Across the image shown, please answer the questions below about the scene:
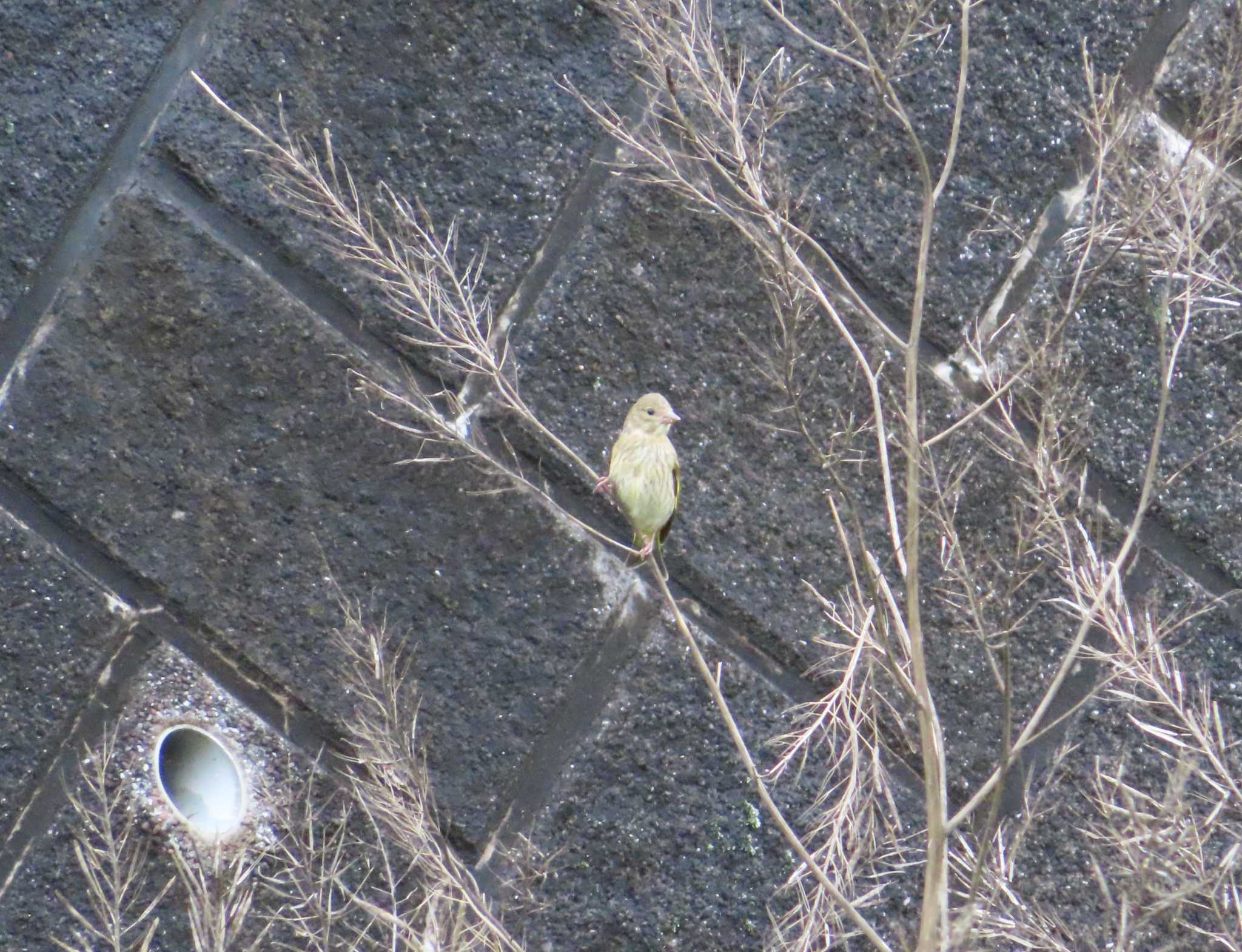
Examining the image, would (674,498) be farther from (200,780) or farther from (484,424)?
(200,780)

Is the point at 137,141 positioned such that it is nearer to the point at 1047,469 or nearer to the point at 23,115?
the point at 23,115

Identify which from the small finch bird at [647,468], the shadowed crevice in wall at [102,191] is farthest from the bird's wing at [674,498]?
the shadowed crevice in wall at [102,191]

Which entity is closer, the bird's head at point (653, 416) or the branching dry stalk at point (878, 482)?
the branching dry stalk at point (878, 482)

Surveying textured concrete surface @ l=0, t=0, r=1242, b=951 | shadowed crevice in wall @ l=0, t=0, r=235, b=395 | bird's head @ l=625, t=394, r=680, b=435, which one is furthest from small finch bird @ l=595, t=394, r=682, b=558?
shadowed crevice in wall @ l=0, t=0, r=235, b=395

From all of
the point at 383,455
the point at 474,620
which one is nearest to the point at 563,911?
the point at 474,620

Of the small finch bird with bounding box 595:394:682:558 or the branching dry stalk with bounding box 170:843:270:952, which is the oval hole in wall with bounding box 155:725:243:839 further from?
the small finch bird with bounding box 595:394:682:558

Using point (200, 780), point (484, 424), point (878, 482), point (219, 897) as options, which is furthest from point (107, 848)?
point (878, 482)

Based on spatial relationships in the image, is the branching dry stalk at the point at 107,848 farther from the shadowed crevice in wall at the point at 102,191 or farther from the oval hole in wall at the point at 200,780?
the shadowed crevice in wall at the point at 102,191
